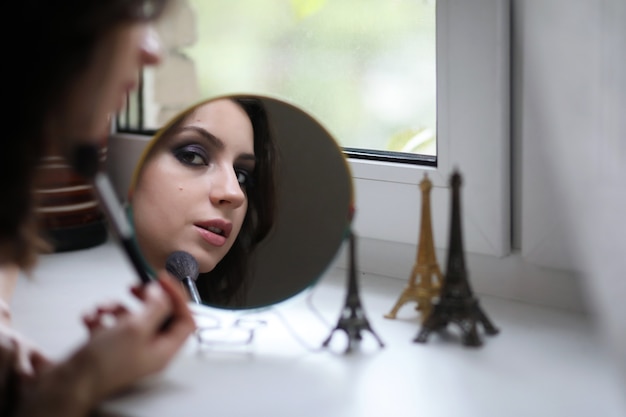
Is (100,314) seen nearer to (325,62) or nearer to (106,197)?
(106,197)

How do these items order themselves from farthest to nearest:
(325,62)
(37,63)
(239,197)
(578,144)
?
(325,62) < (239,197) < (578,144) < (37,63)

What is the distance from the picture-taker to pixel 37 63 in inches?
20.6

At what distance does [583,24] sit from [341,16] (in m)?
0.31

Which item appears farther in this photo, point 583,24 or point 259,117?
point 259,117

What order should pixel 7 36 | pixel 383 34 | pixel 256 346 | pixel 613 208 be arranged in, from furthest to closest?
pixel 383 34, pixel 256 346, pixel 613 208, pixel 7 36

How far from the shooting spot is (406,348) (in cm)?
72

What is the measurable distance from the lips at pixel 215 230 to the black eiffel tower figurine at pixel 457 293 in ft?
0.69

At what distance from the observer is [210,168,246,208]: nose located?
80 centimetres

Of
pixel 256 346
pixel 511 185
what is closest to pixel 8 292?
pixel 256 346

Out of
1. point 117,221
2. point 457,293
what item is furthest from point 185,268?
point 457,293

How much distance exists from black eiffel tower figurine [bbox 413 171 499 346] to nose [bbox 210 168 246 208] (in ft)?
0.66

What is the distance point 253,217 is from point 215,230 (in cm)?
4

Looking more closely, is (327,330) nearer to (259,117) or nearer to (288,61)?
(259,117)

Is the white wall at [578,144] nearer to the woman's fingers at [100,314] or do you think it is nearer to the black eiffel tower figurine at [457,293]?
the black eiffel tower figurine at [457,293]
